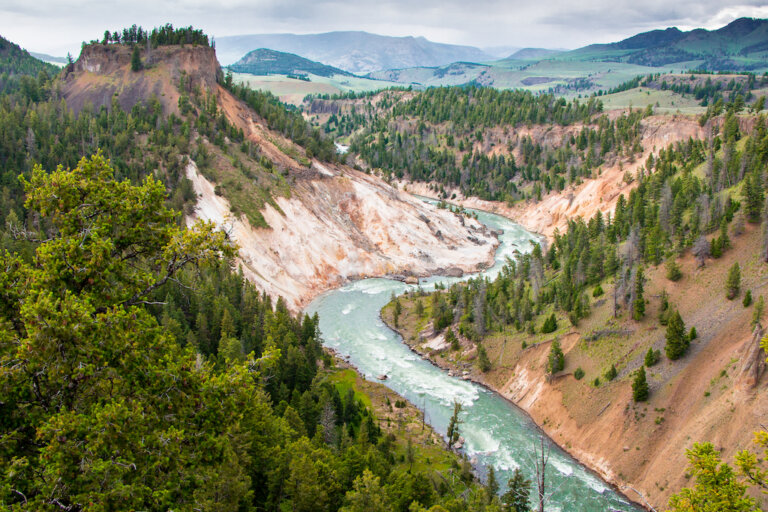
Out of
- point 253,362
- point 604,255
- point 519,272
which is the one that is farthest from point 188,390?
point 519,272

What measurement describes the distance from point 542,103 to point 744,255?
121598 mm

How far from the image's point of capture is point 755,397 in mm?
33844

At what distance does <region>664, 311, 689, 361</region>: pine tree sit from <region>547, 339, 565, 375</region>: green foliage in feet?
27.9

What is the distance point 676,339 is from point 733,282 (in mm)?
6768

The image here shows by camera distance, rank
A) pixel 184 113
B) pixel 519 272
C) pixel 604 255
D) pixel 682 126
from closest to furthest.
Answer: pixel 604 255
pixel 519 272
pixel 184 113
pixel 682 126

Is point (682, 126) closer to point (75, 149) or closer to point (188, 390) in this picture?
point (75, 149)

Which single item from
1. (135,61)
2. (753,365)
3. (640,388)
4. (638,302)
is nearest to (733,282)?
(638,302)

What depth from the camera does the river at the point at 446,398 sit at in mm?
36656

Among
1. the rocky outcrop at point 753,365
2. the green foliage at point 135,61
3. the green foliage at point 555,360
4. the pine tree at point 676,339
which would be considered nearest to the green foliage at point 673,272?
the pine tree at point 676,339

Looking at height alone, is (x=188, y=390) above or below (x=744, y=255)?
above

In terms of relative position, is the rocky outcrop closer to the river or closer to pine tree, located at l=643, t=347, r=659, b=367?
pine tree, located at l=643, t=347, r=659, b=367

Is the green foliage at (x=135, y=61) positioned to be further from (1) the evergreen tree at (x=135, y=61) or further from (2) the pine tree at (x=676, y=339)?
(2) the pine tree at (x=676, y=339)

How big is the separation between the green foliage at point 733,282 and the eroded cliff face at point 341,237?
150ft

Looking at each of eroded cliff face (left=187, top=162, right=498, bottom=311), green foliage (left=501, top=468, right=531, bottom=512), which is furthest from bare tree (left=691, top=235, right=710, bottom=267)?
A: eroded cliff face (left=187, top=162, right=498, bottom=311)
